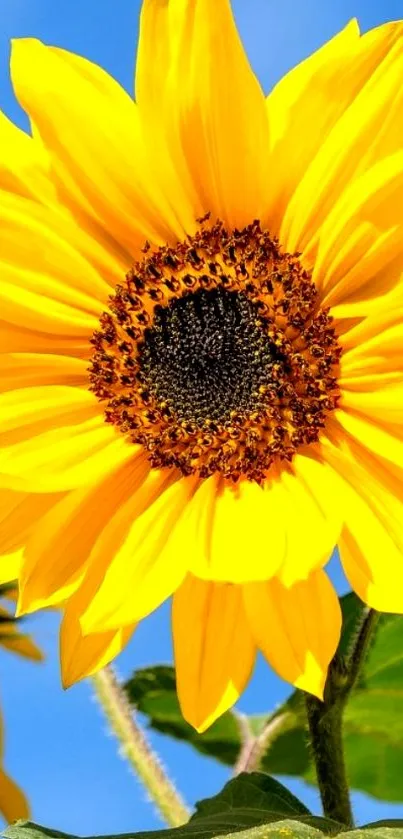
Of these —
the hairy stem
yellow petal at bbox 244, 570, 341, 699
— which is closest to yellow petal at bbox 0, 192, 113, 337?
yellow petal at bbox 244, 570, 341, 699

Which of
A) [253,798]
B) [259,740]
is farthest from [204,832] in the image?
[259,740]

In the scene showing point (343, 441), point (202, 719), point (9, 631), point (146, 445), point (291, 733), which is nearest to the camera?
point (202, 719)

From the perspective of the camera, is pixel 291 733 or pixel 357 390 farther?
pixel 291 733

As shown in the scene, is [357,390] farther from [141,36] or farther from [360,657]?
[141,36]

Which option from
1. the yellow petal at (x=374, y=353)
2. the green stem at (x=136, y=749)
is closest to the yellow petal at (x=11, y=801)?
the green stem at (x=136, y=749)

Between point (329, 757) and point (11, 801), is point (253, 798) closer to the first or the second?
point (329, 757)

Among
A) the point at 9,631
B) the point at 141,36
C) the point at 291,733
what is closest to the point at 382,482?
the point at 141,36
